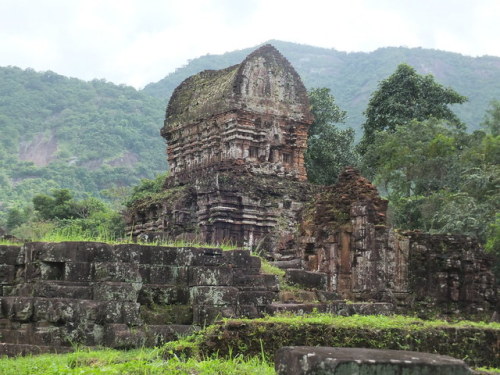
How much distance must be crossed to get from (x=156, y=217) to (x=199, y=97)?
4024mm

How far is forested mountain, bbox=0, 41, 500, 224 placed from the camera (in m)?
84.8

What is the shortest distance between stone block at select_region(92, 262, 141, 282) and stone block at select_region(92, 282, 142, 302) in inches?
8.3

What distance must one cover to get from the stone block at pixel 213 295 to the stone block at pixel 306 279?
9.76 ft

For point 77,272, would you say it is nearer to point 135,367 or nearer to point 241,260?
point 241,260

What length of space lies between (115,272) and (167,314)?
940 millimetres

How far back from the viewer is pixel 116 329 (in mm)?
10359

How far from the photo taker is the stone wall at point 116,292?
1047 centimetres

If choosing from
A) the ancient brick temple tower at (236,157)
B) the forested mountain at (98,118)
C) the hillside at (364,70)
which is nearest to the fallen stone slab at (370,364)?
the ancient brick temple tower at (236,157)

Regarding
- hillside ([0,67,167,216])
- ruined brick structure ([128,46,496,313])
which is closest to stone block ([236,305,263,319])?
ruined brick structure ([128,46,496,313])

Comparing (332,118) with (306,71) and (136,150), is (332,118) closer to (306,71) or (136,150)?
(136,150)

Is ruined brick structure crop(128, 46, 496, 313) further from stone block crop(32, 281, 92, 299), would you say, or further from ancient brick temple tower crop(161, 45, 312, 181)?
stone block crop(32, 281, 92, 299)

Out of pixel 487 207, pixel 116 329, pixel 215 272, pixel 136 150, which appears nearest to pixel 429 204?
pixel 487 207

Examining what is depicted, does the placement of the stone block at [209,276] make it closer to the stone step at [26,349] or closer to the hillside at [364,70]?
the stone step at [26,349]

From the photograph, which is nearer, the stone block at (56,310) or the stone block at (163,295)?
the stone block at (56,310)
